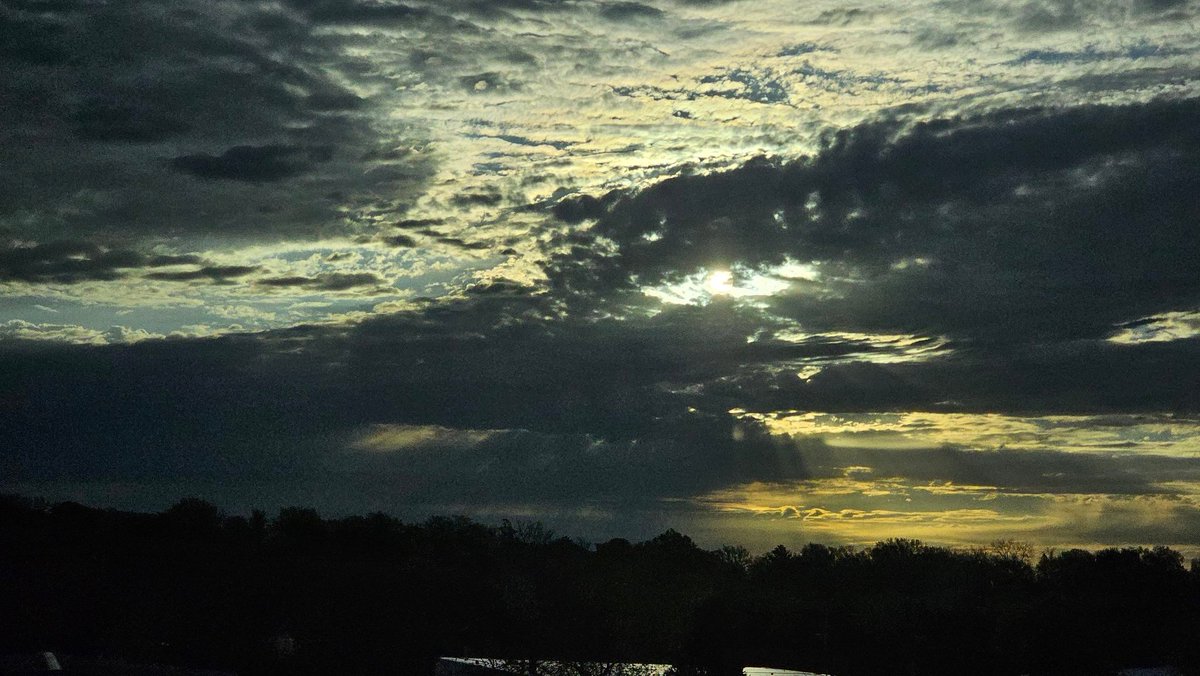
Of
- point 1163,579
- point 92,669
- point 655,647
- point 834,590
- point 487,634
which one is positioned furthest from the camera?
point 834,590

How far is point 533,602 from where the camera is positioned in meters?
128

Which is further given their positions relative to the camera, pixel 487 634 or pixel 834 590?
pixel 834 590

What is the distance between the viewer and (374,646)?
4417 inches

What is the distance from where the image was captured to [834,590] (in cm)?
16450

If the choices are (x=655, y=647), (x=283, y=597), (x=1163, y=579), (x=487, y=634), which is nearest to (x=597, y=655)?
(x=655, y=647)

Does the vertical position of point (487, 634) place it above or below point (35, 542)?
below

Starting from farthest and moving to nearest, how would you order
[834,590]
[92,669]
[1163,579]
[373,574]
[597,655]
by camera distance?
[834,590] < [1163,579] < [373,574] < [597,655] < [92,669]

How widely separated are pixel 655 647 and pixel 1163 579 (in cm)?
7469

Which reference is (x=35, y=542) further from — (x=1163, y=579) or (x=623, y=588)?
(x=1163, y=579)

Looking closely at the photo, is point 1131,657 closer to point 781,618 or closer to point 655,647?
point 781,618

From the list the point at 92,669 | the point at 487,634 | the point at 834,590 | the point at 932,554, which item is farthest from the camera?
the point at 932,554

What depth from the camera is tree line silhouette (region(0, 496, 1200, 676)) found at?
381 ft

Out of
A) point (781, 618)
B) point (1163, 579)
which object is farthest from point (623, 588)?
point (1163, 579)

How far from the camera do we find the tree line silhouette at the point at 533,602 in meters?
116
